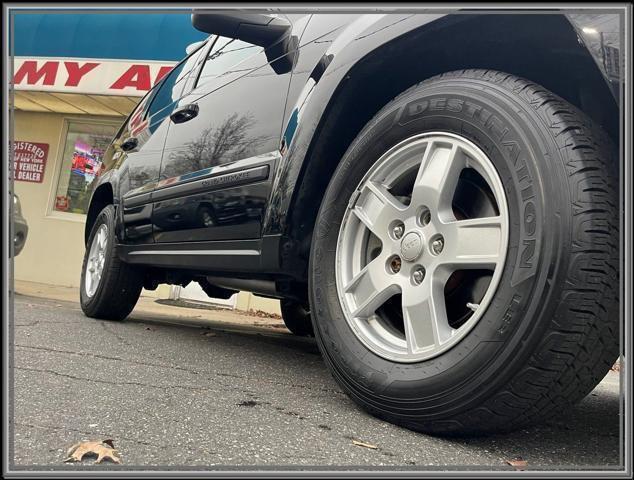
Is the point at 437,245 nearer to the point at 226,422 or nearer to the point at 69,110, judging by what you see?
the point at 226,422

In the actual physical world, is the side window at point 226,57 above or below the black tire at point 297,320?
above

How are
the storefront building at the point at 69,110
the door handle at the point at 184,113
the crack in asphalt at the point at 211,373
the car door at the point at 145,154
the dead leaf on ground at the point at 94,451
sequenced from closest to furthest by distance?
the dead leaf on ground at the point at 94,451
the crack in asphalt at the point at 211,373
the storefront building at the point at 69,110
the door handle at the point at 184,113
the car door at the point at 145,154

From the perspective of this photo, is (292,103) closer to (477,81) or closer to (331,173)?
(331,173)

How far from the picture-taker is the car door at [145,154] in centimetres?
293

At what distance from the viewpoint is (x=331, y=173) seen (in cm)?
187

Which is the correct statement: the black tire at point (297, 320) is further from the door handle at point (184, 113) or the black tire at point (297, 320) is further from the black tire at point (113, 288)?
the door handle at point (184, 113)

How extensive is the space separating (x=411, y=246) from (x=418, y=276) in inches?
3.1

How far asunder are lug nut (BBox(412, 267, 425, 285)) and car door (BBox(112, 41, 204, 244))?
1854mm

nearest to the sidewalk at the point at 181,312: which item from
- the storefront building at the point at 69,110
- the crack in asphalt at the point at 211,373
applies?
the storefront building at the point at 69,110

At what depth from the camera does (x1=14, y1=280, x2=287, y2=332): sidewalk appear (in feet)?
12.8

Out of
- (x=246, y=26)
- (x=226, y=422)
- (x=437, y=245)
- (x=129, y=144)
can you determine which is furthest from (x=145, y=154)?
(x=437, y=245)

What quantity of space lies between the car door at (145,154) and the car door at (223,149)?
0.39ft

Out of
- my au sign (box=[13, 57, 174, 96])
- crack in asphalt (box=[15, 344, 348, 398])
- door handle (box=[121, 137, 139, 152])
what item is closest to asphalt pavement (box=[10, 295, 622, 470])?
crack in asphalt (box=[15, 344, 348, 398])

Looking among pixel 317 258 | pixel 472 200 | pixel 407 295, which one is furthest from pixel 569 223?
pixel 317 258
